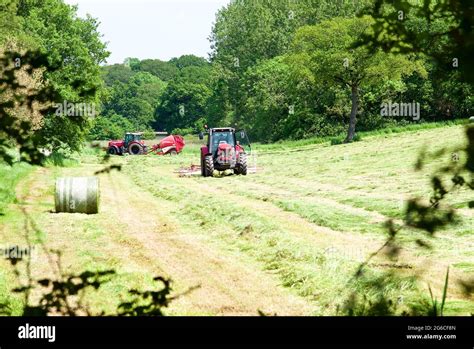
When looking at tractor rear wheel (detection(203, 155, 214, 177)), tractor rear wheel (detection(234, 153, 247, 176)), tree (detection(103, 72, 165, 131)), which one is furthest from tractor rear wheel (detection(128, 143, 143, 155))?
tractor rear wheel (detection(203, 155, 214, 177))

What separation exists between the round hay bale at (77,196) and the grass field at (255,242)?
1.26ft

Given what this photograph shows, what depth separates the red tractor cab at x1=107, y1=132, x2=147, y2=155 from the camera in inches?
1946

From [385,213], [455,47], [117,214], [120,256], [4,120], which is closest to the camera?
[455,47]

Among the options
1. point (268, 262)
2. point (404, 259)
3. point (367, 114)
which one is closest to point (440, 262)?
point (404, 259)

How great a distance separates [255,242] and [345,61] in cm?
3238

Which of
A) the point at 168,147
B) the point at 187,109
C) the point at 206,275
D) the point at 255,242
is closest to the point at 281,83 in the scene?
the point at 187,109

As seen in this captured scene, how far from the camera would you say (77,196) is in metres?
17.3

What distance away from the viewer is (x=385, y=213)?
53.9ft

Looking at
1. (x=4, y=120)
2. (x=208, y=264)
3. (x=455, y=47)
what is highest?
(x=455, y=47)

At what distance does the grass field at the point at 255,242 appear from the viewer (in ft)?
29.2

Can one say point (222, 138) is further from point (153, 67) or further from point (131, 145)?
point (131, 145)

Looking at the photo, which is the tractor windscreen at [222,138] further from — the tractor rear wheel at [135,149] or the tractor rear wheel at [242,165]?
the tractor rear wheel at [135,149]

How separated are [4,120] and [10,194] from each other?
15.7 metres
